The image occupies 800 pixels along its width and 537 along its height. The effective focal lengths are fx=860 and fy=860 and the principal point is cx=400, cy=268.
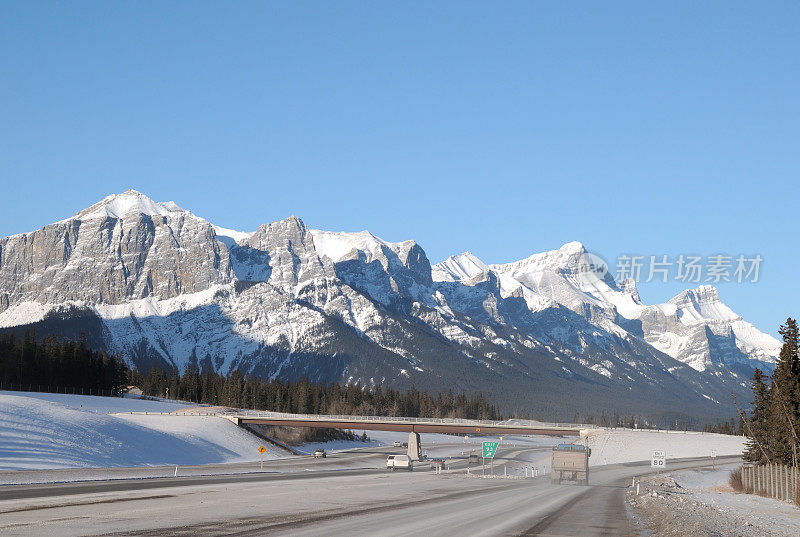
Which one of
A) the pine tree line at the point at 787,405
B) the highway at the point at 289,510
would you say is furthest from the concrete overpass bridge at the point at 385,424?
the highway at the point at 289,510

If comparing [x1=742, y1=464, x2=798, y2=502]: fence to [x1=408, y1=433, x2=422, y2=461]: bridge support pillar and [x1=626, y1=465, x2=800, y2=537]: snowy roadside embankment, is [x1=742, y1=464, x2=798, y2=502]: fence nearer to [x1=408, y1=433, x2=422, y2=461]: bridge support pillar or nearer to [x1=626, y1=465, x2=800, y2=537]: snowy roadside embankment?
[x1=626, y1=465, x2=800, y2=537]: snowy roadside embankment

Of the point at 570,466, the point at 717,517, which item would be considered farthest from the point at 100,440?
the point at 717,517

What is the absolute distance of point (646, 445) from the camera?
185750mm

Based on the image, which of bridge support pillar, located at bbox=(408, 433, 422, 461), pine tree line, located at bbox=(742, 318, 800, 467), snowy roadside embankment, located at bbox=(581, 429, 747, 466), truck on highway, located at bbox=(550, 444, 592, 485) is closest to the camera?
pine tree line, located at bbox=(742, 318, 800, 467)

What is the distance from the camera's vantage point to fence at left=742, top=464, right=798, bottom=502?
72.5 meters

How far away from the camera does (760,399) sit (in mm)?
116875

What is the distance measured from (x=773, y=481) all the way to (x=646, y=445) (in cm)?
10845

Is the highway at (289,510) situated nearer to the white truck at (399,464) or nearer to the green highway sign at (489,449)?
the green highway sign at (489,449)

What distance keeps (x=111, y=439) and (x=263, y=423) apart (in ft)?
205

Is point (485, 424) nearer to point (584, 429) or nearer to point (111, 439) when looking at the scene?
point (584, 429)

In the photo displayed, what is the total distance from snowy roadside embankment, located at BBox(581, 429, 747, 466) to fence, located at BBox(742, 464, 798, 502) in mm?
83967

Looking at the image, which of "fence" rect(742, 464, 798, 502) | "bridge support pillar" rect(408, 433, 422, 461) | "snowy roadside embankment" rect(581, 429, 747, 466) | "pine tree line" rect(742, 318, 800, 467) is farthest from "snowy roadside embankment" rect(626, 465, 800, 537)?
"snowy roadside embankment" rect(581, 429, 747, 466)

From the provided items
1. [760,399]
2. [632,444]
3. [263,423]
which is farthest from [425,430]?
[760,399]

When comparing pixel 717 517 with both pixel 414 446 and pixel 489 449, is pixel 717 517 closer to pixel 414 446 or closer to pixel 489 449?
pixel 489 449
